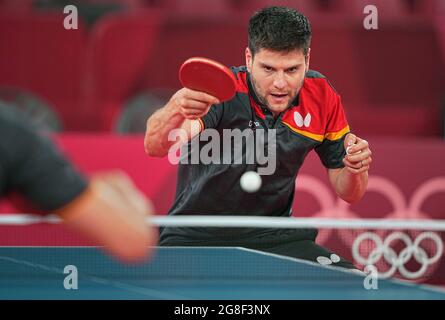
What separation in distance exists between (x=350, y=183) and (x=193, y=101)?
873 millimetres

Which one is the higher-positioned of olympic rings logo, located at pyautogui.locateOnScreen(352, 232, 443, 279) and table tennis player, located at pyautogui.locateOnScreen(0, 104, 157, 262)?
olympic rings logo, located at pyautogui.locateOnScreen(352, 232, 443, 279)

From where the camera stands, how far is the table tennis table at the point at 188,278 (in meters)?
3.56

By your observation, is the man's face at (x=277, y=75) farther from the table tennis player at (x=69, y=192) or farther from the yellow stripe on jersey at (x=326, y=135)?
the table tennis player at (x=69, y=192)

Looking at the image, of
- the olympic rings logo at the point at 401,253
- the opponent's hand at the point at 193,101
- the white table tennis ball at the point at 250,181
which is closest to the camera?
the opponent's hand at the point at 193,101

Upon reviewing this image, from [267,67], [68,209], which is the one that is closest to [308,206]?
[267,67]

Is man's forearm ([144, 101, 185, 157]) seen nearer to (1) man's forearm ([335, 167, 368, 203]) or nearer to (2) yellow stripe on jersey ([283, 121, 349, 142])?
(2) yellow stripe on jersey ([283, 121, 349, 142])

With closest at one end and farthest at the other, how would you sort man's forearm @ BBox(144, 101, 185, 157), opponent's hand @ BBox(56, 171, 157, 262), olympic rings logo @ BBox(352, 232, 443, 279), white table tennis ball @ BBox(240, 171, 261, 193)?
opponent's hand @ BBox(56, 171, 157, 262) < man's forearm @ BBox(144, 101, 185, 157) < white table tennis ball @ BBox(240, 171, 261, 193) < olympic rings logo @ BBox(352, 232, 443, 279)

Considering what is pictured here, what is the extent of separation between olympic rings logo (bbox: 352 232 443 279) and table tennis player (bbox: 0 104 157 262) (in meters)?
3.39

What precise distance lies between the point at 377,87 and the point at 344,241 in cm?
124

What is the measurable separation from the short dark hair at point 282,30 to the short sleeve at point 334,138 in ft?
0.98

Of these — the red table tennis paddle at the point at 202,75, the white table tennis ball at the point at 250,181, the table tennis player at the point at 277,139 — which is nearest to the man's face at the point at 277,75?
the table tennis player at the point at 277,139

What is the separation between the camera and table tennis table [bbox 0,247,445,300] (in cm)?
356

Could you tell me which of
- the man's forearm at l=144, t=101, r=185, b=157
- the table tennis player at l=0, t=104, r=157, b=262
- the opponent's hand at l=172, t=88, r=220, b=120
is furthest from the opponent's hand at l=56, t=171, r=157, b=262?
the man's forearm at l=144, t=101, r=185, b=157

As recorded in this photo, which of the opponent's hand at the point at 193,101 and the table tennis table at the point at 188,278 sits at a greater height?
the opponent's hand at the point at 193,101
